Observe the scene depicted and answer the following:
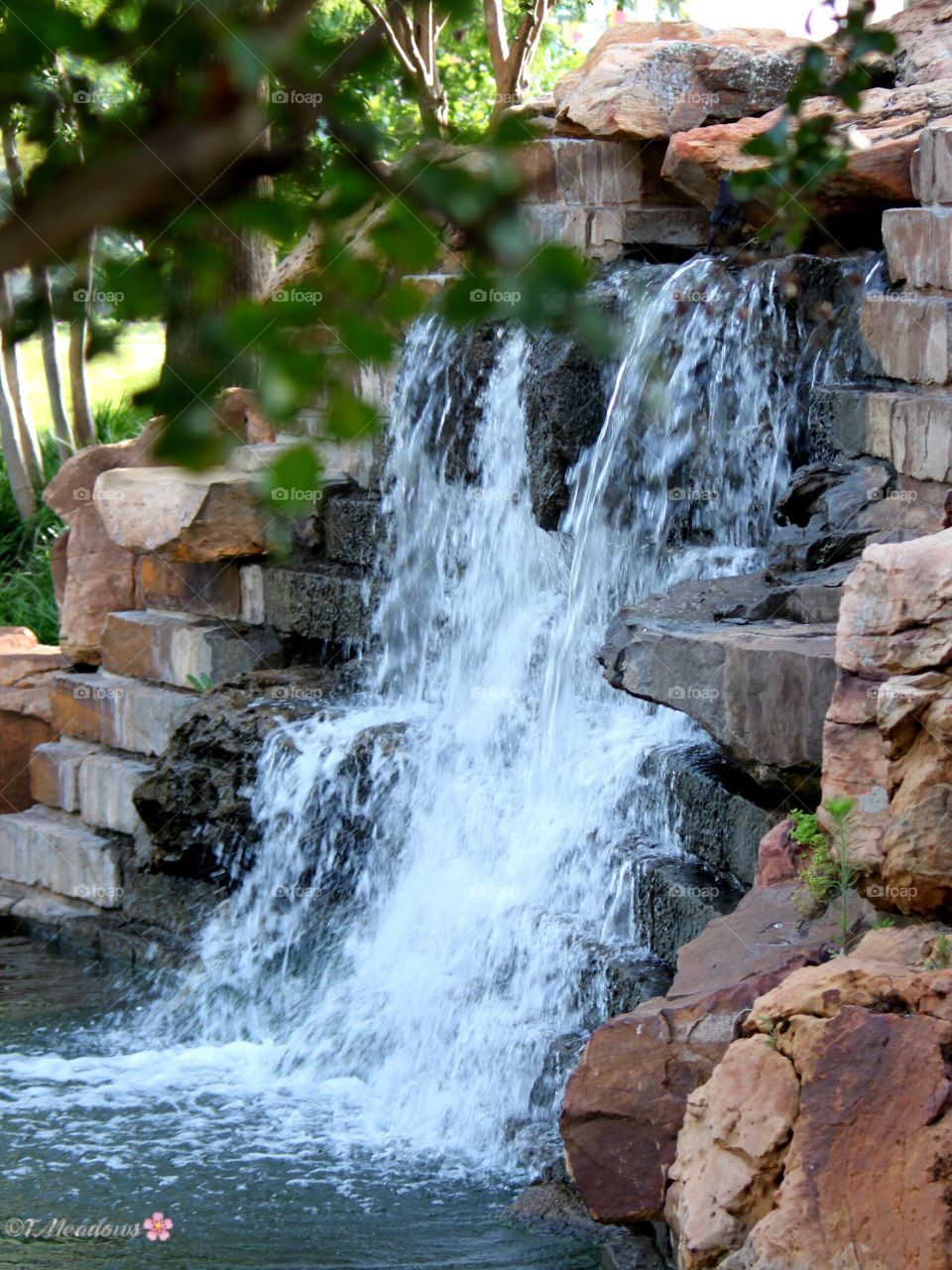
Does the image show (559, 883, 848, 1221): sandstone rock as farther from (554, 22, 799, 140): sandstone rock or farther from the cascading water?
(554, 22, 799, 140): sandstone rock

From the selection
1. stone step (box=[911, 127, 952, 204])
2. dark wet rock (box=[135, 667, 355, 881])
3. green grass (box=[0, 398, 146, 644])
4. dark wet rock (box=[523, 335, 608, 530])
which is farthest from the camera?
green grass (box=[0, 398, 146, 644])

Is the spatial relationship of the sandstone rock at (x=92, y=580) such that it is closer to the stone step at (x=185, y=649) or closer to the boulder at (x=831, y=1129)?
the stone step at (x=185, y=649)

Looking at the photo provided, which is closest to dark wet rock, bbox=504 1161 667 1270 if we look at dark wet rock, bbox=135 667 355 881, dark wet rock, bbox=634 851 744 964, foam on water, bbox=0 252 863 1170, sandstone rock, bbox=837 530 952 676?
foam on water, bbox=0 252 863 1170

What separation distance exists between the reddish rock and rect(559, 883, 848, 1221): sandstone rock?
0.30m

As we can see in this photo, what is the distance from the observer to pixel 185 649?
28.0ft

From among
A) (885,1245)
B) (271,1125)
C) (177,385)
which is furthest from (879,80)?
(177,385)

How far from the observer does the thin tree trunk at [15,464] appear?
11.7m

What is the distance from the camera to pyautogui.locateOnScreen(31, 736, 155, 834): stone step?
846cm

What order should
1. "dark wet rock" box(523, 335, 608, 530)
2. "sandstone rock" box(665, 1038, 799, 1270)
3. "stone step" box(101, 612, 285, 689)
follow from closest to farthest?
1. "sandstone rock" box(665, 1038, 799, 1270)
2. "dark wet rock" box(523, 335, 608, 530)
3. "stone step" box(101, 612, 285, 689)

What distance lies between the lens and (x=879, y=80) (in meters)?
7.76

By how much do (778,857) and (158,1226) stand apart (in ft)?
6.80

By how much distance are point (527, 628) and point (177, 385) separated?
5.92 meters

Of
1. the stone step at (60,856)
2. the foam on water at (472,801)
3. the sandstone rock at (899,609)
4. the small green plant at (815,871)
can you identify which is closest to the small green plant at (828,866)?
the small green plant at (815,871)

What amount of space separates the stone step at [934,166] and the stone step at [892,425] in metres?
0.73
